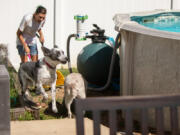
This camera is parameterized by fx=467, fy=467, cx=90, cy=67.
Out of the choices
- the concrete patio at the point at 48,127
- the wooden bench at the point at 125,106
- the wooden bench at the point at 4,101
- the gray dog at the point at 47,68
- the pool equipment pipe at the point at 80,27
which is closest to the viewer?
the wooden bench at the point at 125,106

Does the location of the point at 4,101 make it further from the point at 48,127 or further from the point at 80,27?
the point at 80,27

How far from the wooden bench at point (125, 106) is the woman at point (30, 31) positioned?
17.1 feet

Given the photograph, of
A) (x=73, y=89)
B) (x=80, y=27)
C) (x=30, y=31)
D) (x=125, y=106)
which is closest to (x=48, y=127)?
(x=73, y=89)

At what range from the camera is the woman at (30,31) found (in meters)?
7.73

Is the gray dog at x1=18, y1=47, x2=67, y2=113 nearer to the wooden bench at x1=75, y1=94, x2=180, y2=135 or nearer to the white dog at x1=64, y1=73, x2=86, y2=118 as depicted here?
the white dog at x1=64, y1=73, x2=86, y2=118

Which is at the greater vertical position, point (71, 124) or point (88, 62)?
point (88, 62)

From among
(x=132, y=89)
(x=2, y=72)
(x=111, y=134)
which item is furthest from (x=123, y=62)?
(x=111, y=134)

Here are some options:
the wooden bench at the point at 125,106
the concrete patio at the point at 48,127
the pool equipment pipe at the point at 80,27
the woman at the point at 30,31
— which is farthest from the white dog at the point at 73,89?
the wooden bench at the point at 125,106

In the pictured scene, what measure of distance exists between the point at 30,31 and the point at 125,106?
5.69 metres

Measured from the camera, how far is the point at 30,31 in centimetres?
804

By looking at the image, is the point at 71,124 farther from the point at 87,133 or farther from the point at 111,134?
the point at 111,134

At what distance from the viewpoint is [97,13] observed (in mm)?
10594

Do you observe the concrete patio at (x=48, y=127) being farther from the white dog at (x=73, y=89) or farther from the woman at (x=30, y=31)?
the woman at (x=30, y=31)

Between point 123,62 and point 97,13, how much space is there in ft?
14.5
